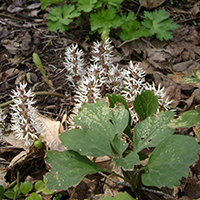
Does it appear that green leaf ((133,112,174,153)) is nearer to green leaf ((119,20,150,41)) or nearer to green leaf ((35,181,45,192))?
green leaf ((35,181,45,192))

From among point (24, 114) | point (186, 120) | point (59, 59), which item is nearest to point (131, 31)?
point (59, 59)

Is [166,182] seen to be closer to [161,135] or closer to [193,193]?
[161,135]

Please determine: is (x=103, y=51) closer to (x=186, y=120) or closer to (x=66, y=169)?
Answer: (x=186, y=120)

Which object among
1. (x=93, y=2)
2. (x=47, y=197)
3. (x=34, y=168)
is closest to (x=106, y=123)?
(x=47, y=197)

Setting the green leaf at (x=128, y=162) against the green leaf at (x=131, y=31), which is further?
the green leaf at (x=131, y=31)

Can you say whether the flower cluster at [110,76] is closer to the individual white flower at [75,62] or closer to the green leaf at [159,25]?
the individual white flower at [75,62]

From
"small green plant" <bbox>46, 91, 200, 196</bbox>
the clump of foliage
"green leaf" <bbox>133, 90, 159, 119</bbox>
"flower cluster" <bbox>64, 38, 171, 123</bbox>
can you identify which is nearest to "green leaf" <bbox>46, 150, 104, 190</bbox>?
"small green plant" <bbox>46, 91, 200, 196</bbox>

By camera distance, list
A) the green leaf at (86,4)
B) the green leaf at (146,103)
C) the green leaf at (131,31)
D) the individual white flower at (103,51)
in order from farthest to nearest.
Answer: the green leaf at (131,31) < the green leaf at (86,4) < the individual white flower at (103,51) < the green leaf at (146,103)

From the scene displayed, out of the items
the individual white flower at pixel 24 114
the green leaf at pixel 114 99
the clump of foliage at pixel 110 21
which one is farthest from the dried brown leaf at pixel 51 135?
the clump of foliage at pixel 110 21
